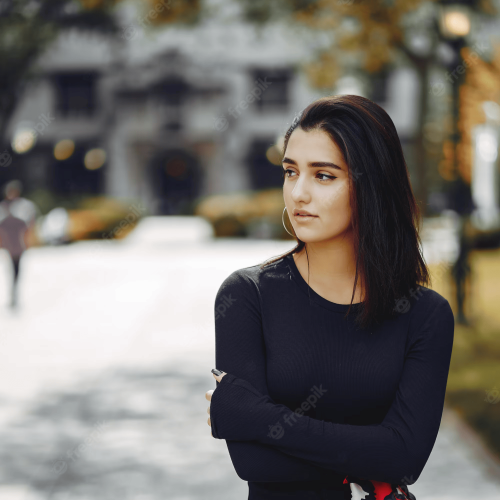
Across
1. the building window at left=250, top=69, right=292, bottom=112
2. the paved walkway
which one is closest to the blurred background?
the paved walkway

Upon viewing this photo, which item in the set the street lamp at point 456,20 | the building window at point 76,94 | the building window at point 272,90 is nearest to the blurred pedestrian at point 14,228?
the street lamp at point 456,20

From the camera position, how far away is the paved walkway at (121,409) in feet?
14.4

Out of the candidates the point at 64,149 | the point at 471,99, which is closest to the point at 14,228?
the point at 471,99

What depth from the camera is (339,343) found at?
189cm

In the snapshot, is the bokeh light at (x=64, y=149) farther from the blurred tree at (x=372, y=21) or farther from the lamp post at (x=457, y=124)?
the lamp post at (x=457, y=124)

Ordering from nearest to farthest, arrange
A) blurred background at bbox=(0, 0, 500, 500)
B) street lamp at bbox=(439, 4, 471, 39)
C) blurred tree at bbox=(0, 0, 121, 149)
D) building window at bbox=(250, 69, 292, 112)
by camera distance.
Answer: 1. blurred background at bbox=(0, 0, 500, 500)
2. street lamp at bbox=(439, 4, 471, 39)
3. blurred tree at bbox=(0, 0, 121, 149)
4. building window at bbox=(250, 69, 292, 112)

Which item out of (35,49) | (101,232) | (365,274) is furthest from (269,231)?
(365,274)

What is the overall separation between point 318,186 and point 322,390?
55 cm

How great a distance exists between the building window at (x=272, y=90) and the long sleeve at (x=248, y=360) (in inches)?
1543

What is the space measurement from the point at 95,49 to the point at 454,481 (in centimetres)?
4070

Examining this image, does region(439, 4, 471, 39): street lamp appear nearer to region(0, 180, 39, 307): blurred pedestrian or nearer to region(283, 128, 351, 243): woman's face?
region(0, 180, 39, 307): blurred pedestrian

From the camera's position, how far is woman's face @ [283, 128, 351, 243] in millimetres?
1835

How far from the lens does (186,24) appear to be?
36.2ft

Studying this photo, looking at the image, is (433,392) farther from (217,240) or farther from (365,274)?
(217,240)
